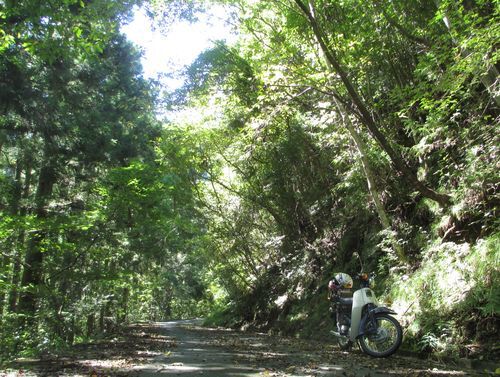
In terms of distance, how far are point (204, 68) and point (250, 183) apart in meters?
4.90

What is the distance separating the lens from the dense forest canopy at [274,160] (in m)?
6.58

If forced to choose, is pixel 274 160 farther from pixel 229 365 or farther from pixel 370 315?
pixel 229 365

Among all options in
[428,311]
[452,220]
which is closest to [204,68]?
[452,220]

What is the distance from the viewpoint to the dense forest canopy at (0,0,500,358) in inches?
259

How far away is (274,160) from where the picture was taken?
48.5 ft

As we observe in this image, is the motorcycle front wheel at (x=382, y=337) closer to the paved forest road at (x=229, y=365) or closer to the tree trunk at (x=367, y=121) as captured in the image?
the paved forest road at (x=229, y=365)

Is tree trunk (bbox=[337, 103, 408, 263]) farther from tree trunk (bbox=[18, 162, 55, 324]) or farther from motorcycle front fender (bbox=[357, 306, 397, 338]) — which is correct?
tree trunk (bbox=[18, 162, 55, 324])

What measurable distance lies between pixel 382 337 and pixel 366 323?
1.15ft

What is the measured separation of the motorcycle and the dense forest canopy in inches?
20.5

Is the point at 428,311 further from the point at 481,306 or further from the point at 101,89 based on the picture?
the point at 101,89

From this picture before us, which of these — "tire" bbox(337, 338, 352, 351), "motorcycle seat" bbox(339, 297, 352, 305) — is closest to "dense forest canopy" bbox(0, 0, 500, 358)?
"motorcycle seat" bbox(339, 297, 352, 305)

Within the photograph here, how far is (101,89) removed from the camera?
14531 millimetres

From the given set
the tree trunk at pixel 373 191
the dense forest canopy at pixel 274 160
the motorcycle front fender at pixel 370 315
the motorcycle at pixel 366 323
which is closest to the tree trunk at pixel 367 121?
the dense forest canopy at pixel 274 160

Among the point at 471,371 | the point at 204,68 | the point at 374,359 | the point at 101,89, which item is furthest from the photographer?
the point at 204,68
